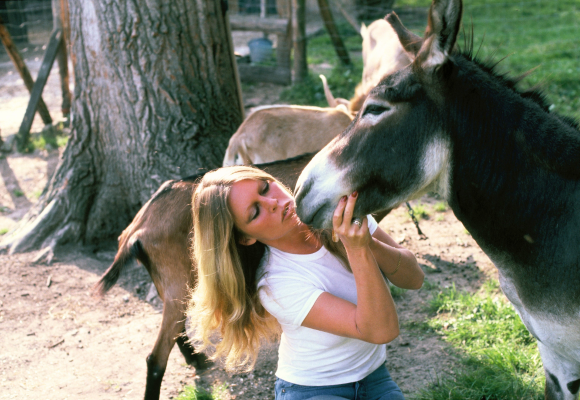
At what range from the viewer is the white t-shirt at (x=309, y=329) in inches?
75.2

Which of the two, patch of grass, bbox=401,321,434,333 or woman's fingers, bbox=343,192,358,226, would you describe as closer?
woman's fingers, bbox=343,192,358,226

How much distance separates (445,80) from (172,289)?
1803 mm

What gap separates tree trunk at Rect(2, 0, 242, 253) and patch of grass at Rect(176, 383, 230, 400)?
69.1 inches

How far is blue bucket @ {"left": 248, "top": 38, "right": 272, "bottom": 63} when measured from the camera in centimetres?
922

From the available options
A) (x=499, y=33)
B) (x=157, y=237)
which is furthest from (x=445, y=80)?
(x=499, y=33)

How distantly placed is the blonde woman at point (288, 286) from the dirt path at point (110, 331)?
870 mm

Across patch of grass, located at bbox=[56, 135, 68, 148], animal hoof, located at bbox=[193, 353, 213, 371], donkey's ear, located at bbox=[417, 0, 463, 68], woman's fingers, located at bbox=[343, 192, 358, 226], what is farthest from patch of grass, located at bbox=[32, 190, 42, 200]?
donkey's ear, located at bbox=[417, 0, 463, 68]

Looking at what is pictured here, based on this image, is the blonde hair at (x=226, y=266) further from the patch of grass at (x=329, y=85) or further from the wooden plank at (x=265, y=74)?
the wooden plank at (x=265, y=74)

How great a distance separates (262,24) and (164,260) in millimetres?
6547

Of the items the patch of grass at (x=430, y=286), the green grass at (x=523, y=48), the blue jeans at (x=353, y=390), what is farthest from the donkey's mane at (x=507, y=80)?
the green grass at (x=523, y=48)

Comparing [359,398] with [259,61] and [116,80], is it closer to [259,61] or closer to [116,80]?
[116,80]

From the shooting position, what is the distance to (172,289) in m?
2.67

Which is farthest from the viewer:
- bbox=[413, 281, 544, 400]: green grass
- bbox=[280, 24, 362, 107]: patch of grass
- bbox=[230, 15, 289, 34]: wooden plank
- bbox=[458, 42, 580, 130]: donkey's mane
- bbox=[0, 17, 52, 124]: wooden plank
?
bbox=[230, 15, 289, 34]: wooden plank

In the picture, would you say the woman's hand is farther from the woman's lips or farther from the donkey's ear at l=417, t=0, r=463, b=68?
the donkey's ear at l=417, t=0, r=463, b=68
